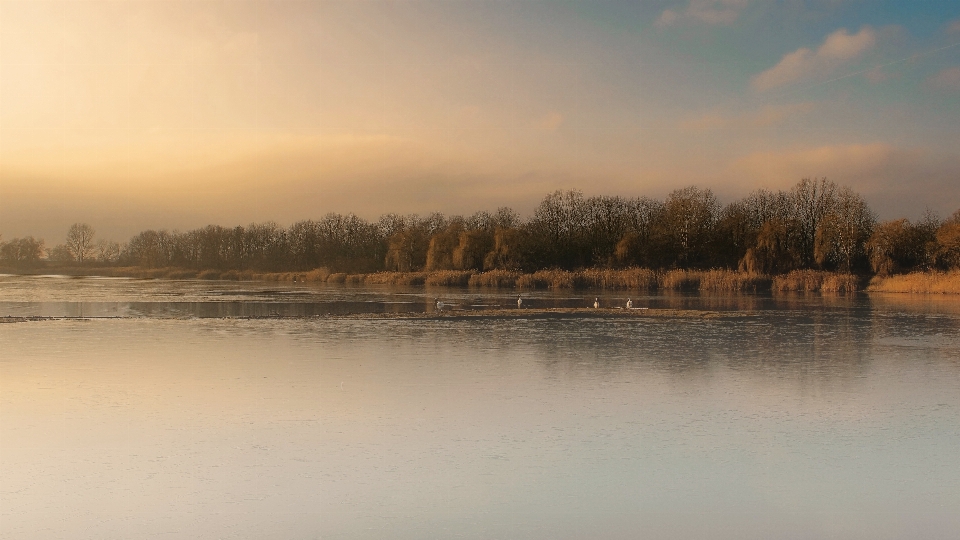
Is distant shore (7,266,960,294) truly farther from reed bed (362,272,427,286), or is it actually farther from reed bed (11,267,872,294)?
reed bed (362,272,427,286)

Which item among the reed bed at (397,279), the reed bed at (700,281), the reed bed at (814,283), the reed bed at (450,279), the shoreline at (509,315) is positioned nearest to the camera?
the shoreline at (509,315)

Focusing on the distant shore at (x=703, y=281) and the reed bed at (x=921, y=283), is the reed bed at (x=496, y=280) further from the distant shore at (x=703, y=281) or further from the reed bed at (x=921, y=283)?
the reed bed at (x=921, y=283)

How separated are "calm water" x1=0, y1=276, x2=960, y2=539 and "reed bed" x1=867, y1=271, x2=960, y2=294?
67.5ft

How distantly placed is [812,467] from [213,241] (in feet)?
216

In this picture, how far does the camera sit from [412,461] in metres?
5.55

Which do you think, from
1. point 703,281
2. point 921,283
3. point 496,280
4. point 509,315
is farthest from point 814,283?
point 509,315

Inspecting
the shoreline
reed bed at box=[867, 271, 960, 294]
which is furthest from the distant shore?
the shoreline

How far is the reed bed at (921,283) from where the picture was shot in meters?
30.4

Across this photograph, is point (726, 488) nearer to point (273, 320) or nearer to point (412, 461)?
point (412, 461)

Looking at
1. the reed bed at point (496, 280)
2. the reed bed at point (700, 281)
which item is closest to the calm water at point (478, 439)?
the reed bed at point (700, 281)

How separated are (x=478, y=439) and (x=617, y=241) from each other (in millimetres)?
46414

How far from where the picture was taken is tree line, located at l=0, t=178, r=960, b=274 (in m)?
40.1

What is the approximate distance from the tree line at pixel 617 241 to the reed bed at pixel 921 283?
481 centimetres

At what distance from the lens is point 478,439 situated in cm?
619
